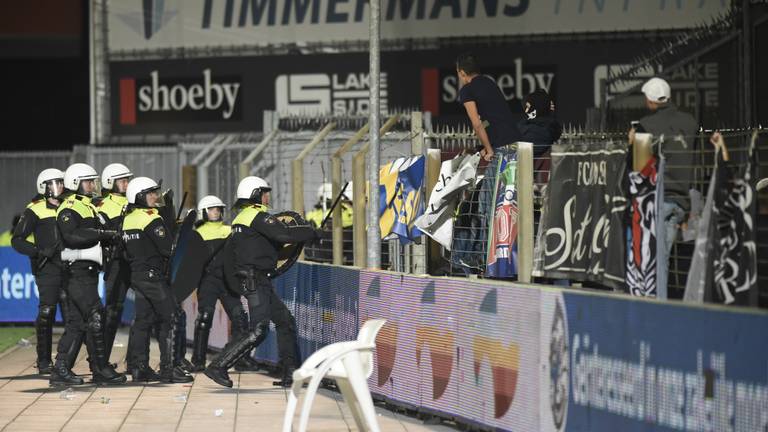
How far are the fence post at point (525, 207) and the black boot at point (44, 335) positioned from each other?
21.3ft

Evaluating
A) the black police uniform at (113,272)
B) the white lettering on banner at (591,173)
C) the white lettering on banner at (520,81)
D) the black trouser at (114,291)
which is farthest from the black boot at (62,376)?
the white lettering on banner at (520,81)

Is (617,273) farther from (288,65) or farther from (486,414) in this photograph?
(288,65)

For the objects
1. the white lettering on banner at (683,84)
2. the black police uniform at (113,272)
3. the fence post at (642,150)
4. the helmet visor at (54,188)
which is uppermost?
the white lettering on banner at (683,84)

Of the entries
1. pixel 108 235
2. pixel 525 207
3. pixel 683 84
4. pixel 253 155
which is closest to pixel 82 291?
pixel 108 235

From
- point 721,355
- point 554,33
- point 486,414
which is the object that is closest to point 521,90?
point 554,33

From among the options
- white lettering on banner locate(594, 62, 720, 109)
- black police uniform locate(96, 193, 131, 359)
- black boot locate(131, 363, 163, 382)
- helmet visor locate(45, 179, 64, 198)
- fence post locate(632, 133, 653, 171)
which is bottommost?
black boot locate(131, 363, 163, 382)

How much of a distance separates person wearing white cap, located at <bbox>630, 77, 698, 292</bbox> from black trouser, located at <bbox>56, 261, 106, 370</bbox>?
22.1 feet

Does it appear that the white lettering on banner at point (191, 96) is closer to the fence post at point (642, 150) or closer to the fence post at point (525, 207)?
the fence post at point (525, 207)

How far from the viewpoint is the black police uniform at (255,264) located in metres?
14.8

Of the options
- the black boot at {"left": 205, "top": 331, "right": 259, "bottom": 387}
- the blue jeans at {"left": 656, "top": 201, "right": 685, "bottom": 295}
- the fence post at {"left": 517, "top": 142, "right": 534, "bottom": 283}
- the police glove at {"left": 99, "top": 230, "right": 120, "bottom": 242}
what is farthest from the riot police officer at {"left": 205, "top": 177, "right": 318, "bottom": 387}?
the blue jeans at {"left": 656, "top": 201, "right": 685, "bottom": 295}

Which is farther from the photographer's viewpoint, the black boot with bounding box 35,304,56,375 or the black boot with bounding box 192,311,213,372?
the black boot with bounding box 192,311,213,372

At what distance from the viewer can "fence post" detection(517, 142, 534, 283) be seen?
11.8 meters

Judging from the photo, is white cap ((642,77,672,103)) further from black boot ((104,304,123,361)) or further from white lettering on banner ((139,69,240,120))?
white lettering on banner ((139,69,240,120))

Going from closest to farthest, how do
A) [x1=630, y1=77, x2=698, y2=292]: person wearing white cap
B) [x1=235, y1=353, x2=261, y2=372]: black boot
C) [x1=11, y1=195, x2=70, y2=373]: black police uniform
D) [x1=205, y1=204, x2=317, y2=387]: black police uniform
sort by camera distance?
[x1=630, y1=77, x2=698, y2=292]: person wearing white cap < [x1=205, y1=204, x2=317, y2=387]: black police uniform < [x1=11, y1=195, x2=70, y2=373]: black police uniform < [x1=235, y1=353, x2=261, y2=372]: black boot
